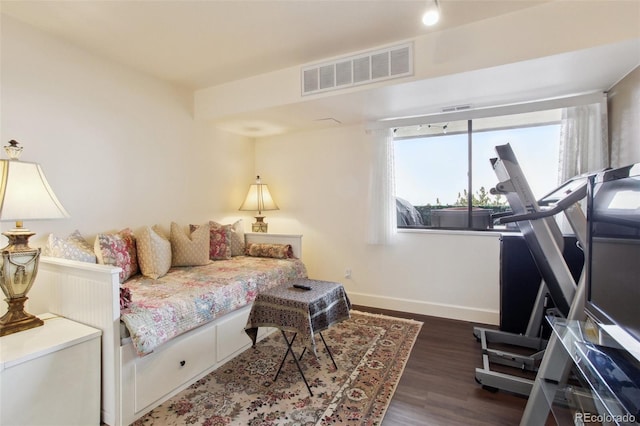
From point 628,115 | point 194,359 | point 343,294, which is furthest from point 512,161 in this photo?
point 194,359

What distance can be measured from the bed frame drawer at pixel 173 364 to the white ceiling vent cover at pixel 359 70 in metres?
2.29

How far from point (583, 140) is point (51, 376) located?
4.26 metres

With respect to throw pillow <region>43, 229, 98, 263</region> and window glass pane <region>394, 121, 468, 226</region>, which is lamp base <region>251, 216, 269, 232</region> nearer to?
window glass pane <region>394, 121, 468, 226</region>

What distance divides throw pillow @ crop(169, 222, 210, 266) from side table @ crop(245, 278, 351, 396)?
4.07 feet

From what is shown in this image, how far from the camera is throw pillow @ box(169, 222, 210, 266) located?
309cm

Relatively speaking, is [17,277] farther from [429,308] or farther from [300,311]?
[429,308]

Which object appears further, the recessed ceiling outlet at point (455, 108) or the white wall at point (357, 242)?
the white wall at point (357, 242)

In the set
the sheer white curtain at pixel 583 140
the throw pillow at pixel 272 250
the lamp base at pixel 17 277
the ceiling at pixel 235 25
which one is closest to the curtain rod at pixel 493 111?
the sheer white curtain at pixel 583 140

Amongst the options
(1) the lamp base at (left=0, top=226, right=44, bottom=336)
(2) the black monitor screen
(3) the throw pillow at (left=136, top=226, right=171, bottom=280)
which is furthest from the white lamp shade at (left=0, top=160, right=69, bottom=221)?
(2) the black monitor screen

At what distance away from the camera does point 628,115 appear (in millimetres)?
2414

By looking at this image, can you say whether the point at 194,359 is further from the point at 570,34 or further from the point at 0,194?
the point at 570,34

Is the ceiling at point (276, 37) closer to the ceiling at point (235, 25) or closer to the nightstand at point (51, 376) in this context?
the ceiling at point (235, 25)

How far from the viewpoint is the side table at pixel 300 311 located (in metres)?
1.98

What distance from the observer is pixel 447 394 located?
6.63 feet
